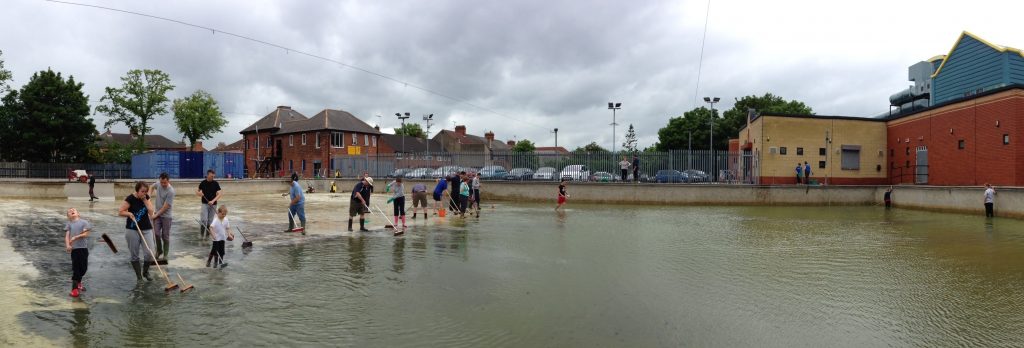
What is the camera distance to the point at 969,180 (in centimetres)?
2391

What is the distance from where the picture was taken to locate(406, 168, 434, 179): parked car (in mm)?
31500

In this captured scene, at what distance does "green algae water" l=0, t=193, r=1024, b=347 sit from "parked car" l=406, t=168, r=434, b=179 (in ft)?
58.2

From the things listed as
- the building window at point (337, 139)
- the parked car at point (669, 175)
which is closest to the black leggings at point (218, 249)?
the parked car at point (669, 175)

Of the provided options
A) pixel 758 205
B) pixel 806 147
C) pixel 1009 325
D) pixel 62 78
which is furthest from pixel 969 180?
pixel 62 78

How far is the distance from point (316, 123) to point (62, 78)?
70.2 ft

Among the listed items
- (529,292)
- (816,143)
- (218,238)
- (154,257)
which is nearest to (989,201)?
(816,143)

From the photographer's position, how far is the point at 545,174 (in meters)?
28.4

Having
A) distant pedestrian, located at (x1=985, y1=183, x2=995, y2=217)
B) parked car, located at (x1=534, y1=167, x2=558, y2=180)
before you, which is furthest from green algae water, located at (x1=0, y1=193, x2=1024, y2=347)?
parked car, located at (x1=534, y1=167, x2=558, y2=180)

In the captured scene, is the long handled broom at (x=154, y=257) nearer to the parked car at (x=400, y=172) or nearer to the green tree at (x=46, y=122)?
the parked car at (x=400, y=172)

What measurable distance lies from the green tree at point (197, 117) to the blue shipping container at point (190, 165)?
25.0 m

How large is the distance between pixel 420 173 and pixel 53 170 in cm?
3187

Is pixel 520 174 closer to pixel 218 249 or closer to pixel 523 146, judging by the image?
pixel 218 249

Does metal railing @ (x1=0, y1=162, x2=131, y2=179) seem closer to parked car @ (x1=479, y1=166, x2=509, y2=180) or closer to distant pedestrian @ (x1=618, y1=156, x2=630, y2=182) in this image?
parked car @ (x1=479, y1=166, x2=509, y2=180)

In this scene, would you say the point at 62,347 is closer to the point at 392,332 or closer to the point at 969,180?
the point at 392,332
